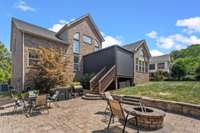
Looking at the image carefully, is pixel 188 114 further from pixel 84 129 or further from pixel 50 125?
pixel 50 125

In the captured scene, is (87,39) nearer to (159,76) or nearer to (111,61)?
(111,61)

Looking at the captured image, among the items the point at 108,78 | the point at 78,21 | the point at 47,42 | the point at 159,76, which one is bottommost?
the point at 159,76

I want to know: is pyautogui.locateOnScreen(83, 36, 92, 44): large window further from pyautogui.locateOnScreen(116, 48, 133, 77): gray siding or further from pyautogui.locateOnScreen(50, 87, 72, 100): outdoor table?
pyautogui.locateOnScreen(50, 87, 72, 100): outdoor table

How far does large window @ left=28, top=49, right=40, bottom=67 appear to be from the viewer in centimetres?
1403

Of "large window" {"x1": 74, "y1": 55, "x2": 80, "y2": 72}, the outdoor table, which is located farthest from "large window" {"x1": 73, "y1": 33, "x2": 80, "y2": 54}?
the outdoor table

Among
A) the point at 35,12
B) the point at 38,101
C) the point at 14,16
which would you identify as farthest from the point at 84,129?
the point at 14,16

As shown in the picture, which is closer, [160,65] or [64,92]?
[64,92]

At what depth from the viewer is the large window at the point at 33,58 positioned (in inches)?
552

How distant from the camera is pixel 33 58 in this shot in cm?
1424

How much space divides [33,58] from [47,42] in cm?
227

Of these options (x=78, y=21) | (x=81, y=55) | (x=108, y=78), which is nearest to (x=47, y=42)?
(x=81, y=55)

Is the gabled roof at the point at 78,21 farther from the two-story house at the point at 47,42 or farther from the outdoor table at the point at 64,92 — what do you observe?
the outdoor table at the point at 64,92

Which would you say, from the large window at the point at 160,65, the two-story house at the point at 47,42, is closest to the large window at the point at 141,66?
the two-story house at the point at 47,42

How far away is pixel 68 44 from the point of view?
57.0ft
